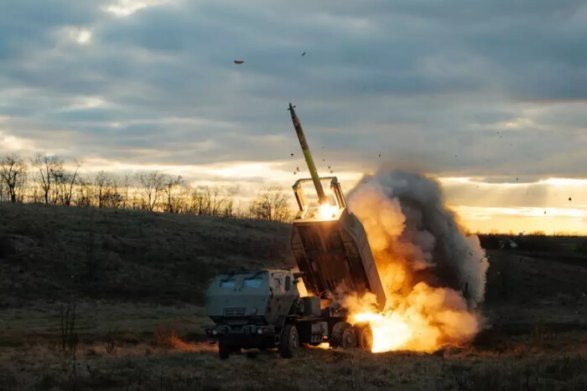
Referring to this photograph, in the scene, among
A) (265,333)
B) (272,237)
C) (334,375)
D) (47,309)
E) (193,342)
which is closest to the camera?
(334,375)

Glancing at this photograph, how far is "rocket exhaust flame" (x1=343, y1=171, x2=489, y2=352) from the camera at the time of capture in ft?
108

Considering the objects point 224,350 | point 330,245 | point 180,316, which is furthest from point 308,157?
point 180,316

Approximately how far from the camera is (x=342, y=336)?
30.6 metres

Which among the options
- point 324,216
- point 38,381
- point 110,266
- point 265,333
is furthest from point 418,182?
point 110,266

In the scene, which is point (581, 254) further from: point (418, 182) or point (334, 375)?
point (334, 375)

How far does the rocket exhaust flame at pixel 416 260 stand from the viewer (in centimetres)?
3288

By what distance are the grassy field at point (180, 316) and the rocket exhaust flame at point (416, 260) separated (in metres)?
1.77

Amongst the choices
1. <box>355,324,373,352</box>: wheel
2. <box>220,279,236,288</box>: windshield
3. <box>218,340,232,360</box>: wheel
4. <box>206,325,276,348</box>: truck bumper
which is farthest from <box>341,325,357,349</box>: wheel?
<box>220,279,236,288</box>: windshield

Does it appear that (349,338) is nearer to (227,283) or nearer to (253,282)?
(253,282)

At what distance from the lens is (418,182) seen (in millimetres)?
33781

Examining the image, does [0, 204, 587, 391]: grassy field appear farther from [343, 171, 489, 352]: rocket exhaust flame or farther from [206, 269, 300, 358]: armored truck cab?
[343, 171, 489, 352]: rocket exhaust flame

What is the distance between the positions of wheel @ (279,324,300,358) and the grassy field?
490mm

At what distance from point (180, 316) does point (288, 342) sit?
21777 millimetres

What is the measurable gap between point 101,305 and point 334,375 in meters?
32.4
